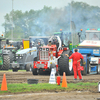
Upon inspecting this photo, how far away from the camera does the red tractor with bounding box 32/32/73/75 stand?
1884 centimetres

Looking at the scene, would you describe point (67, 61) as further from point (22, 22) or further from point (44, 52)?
point (22, 22)

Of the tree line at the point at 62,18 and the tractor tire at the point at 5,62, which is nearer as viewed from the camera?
the tractor tire at the point at 5,62

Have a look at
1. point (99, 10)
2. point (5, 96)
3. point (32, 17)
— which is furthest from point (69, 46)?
point (32, 17)

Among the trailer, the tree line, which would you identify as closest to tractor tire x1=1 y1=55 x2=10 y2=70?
the trailer

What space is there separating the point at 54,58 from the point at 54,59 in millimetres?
139

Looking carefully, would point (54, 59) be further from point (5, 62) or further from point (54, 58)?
point (5, 62)

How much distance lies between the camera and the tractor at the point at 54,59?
1884cm

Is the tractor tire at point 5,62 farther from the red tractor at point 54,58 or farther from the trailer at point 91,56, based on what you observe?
the trailer at point 91,56

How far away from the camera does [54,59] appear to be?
19.7 meters

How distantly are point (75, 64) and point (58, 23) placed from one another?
33.2 meters

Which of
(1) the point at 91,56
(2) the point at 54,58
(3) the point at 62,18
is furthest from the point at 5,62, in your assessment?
(3) the point at 62,18

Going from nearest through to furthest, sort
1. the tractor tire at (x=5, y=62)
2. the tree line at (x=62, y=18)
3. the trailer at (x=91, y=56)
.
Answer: the trailer at (x=91, y=56) → the tractor tire at (x=5, y=62) → the tree line at (x=62, y=18)

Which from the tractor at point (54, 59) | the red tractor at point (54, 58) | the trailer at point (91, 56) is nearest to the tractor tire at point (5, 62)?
the tractor at point (54, 59)

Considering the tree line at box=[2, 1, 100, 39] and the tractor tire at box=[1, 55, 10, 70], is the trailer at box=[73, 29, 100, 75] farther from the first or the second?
the tree line at box=[2, 1, 100, 39]
